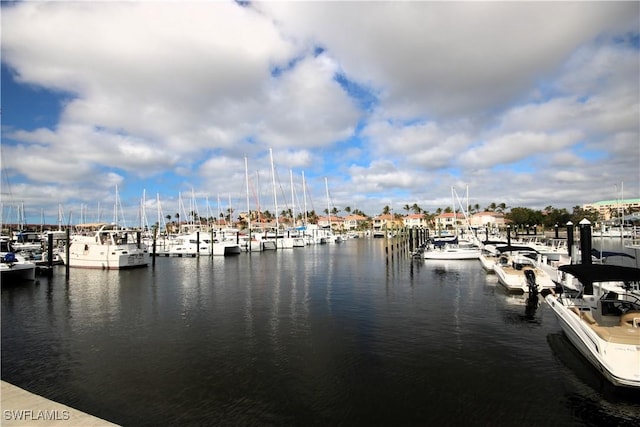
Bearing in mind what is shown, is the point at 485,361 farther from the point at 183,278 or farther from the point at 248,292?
the point at 183,278

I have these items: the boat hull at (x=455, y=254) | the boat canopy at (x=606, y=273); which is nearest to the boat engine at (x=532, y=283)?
the boat canopy at (x=606, y=273)

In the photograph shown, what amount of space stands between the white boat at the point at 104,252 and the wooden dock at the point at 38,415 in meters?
42.9

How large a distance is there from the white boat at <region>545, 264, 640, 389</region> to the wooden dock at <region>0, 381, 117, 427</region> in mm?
14055

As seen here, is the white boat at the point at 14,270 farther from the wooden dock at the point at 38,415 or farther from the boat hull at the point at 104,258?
the wooden dock at the point at 38,415

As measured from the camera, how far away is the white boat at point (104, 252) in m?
47.2

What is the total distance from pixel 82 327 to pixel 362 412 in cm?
1760

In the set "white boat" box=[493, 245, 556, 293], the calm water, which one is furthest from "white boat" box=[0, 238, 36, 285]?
"white boat" box=[493, 245, 556, 293]

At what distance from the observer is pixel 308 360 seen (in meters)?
14.8

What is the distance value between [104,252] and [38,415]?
4519cm

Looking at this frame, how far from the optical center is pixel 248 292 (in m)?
30.8

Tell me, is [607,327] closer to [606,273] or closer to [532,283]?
[606,273]

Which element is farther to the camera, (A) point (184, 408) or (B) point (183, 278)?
(B) point (183, 278)

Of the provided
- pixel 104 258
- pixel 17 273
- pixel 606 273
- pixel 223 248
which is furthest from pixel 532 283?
pixel 223 248

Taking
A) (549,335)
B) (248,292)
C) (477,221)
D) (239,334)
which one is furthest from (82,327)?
(477,221)
